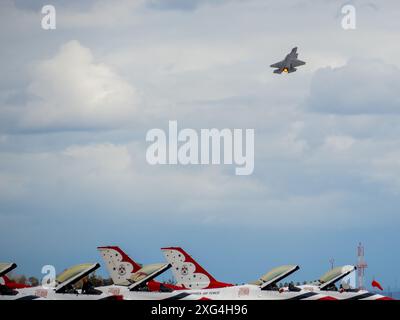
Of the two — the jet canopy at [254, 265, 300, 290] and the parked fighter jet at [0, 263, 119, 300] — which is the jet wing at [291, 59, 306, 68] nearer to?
the jet canopy at [254, 265, 300, 290]

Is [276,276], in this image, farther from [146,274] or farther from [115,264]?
[115,264]

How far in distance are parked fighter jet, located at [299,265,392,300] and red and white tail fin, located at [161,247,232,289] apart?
1123 centimetres

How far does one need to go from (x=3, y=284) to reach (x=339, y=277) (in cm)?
3193

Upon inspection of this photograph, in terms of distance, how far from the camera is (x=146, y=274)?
385 ft

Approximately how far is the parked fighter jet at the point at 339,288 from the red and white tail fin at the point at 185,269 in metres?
11.2

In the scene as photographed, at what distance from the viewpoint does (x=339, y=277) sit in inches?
4860

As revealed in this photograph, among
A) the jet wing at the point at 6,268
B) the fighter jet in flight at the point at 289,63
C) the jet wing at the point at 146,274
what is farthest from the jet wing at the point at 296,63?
the jet wing at the point at 6,268

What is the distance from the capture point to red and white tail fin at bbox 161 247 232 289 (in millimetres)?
129500

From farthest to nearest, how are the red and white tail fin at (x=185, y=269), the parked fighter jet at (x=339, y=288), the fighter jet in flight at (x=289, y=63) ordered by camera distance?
1. the fighter jet in flight at (x=289, y=63)
2. the red and white tail fin at (x=185, y=269)
3. the parked fighter jet at (x=339, y=288)

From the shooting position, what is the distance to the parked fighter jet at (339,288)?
122 metres

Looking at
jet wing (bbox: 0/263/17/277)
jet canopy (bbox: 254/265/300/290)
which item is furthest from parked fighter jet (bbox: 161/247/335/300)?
jet wing (bbox: 0/263/17/277)

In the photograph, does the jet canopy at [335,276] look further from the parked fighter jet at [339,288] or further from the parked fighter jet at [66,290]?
the parked fighter jet at [66,290]

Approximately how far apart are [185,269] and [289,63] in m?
32.3
